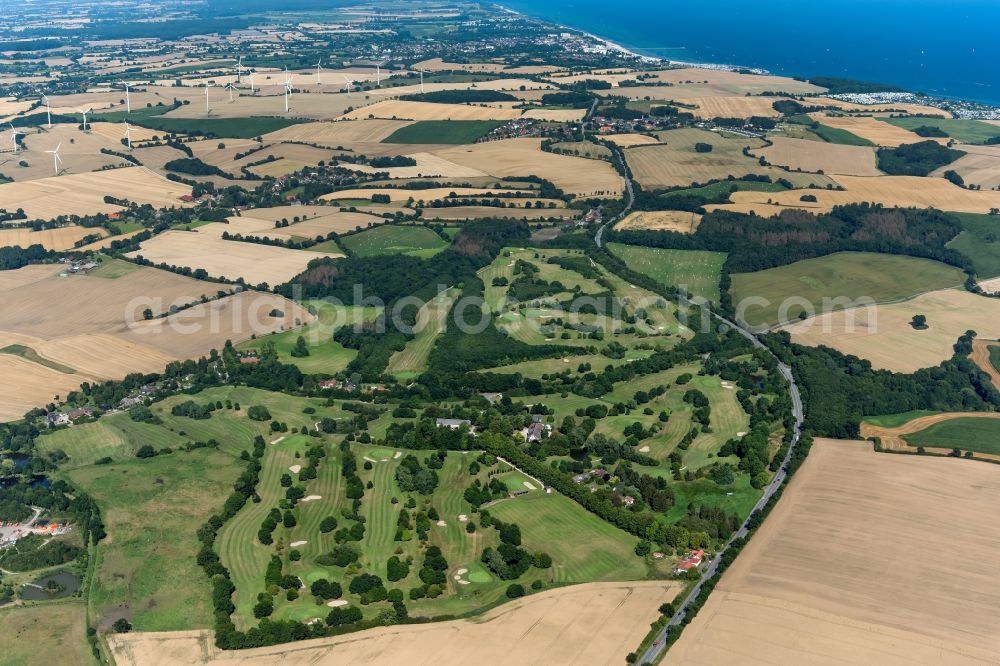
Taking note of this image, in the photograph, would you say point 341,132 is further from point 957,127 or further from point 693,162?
point 957,127

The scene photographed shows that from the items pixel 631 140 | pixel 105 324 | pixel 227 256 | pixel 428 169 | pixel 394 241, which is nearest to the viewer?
pixel 105 324

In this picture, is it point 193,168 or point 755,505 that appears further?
point 193,168

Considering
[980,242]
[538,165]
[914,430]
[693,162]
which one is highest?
[693,162]

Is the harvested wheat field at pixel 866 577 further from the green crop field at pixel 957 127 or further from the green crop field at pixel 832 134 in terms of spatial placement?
the green crop field at pixel 957 127

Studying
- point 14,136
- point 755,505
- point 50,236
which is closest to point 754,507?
point 755,505

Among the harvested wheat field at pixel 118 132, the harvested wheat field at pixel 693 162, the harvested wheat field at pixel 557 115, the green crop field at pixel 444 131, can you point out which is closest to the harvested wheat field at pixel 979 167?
the harvested wheat field at pixel 693 162

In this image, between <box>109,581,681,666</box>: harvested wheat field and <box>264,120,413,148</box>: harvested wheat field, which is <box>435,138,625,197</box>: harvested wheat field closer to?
<box>264,120,413,148</box>: harvested wheat field
